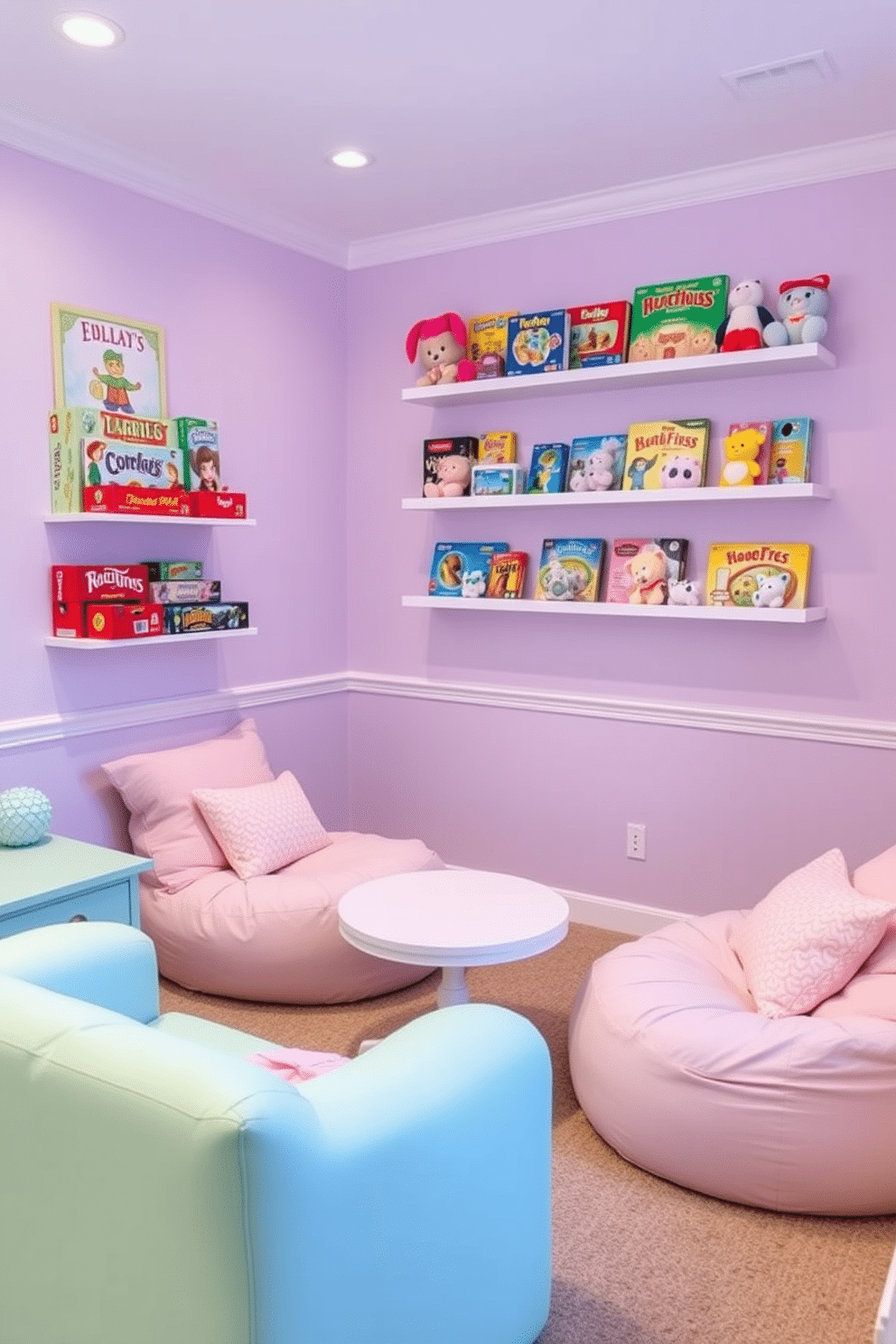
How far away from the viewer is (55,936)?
1.87 meters

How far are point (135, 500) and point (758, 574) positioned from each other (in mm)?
1878

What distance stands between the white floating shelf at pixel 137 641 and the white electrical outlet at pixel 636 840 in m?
1.44

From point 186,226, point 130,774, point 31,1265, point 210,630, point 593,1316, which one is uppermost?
point 186,226

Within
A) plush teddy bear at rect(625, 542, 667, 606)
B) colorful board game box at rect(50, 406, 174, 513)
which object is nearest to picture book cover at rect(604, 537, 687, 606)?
plush teddy bear at rect(625, 542, 667, 606)

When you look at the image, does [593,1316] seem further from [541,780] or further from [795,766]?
[541,780]

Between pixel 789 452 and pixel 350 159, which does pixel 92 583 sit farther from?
pixel 789 452

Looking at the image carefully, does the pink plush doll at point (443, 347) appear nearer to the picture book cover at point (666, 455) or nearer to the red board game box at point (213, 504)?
the picture book cover at point (666, 455)

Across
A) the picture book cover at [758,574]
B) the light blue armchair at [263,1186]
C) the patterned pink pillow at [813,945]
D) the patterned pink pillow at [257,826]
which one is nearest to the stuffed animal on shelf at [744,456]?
the picture book cover at [758,574]

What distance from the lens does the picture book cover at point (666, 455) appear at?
3379 millimetres

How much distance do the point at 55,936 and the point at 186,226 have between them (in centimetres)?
249

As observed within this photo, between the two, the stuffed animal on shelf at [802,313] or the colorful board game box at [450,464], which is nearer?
the stuffed animal on shelf at [802,313]

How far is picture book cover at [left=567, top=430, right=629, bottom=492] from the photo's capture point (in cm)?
356

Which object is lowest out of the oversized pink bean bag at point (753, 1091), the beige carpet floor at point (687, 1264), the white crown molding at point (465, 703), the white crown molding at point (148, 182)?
the beige carpet floor at point (687, 1264)

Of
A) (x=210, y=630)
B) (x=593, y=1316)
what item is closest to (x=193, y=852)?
(x=210, y=630)
